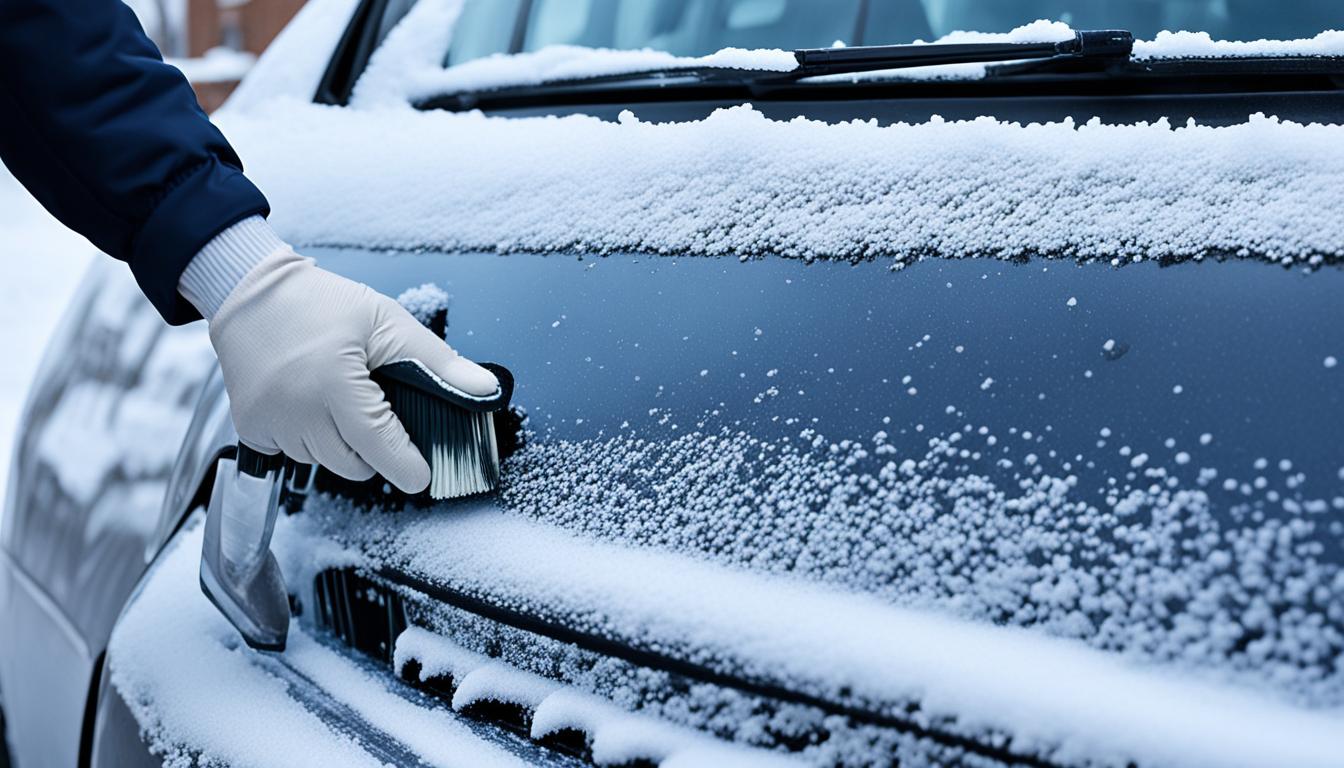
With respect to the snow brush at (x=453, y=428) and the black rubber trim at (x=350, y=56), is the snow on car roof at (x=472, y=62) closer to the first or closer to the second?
the black rubber trim at (x=350, y=56)

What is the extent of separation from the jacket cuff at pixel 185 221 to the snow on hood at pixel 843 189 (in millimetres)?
224

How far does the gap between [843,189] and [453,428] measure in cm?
43

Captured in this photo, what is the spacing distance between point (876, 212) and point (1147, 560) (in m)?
0.41

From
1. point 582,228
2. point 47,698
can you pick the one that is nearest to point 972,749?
point 582,228

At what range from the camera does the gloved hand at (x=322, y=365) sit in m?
1.09

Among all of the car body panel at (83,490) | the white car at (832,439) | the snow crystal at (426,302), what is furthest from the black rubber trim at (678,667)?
the car body panel at (83,490)

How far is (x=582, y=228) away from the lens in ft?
3.89

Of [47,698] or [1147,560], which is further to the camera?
[47,698]

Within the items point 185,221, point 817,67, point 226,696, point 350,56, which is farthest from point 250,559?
point 350,56

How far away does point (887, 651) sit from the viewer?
769 millimetres

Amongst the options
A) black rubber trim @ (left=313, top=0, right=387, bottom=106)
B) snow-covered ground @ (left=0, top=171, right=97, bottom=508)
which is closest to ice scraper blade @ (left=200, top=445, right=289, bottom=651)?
black rubber trim @ (left=313, top=0, right=387, bottom=106)

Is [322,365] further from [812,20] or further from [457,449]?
[812,20]

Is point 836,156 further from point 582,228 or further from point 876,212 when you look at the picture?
point 582,228

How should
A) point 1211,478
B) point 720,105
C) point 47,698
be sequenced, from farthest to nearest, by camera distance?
point 47,698
point 720,105
point 1211,478
